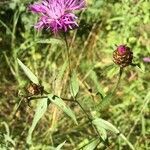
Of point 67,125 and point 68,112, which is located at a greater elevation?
point 68,112

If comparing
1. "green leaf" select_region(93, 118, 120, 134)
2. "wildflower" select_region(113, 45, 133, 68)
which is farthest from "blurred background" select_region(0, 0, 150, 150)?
"wildflower" select_region(113, 45, 133, 68)

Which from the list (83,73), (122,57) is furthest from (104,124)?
(83,73)

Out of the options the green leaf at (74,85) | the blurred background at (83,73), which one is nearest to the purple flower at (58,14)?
the green leaf at (74,85)

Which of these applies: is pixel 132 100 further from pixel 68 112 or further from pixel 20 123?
pixel 68 112

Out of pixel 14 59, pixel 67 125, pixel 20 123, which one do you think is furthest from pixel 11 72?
pixel 67 125

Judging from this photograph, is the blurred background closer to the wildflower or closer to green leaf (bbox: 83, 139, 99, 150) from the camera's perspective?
green leaf (bbox: 83, 139, 99, 150)

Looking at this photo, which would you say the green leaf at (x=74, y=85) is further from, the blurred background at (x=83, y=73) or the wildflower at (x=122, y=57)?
the blurred background at (x=83, y=73)
